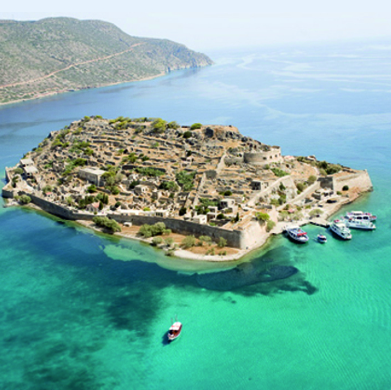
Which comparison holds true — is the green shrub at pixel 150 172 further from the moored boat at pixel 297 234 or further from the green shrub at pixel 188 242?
the moored boat at pixel 297 234


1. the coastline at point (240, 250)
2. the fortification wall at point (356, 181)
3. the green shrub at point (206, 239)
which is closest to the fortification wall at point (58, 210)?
the coastline at point (240, 250)

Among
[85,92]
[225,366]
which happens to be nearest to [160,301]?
[225,366]

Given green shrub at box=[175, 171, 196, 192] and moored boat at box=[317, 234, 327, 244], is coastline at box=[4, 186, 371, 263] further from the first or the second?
green shrub at box=[175, 171, 196, 192]

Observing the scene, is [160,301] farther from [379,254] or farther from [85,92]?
[85,92]

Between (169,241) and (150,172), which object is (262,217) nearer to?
(169,241)

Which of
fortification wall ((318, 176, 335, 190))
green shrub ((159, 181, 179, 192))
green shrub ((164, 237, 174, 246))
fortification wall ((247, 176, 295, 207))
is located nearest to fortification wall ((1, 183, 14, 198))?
green shrub ((159, 181, 179, 192))
